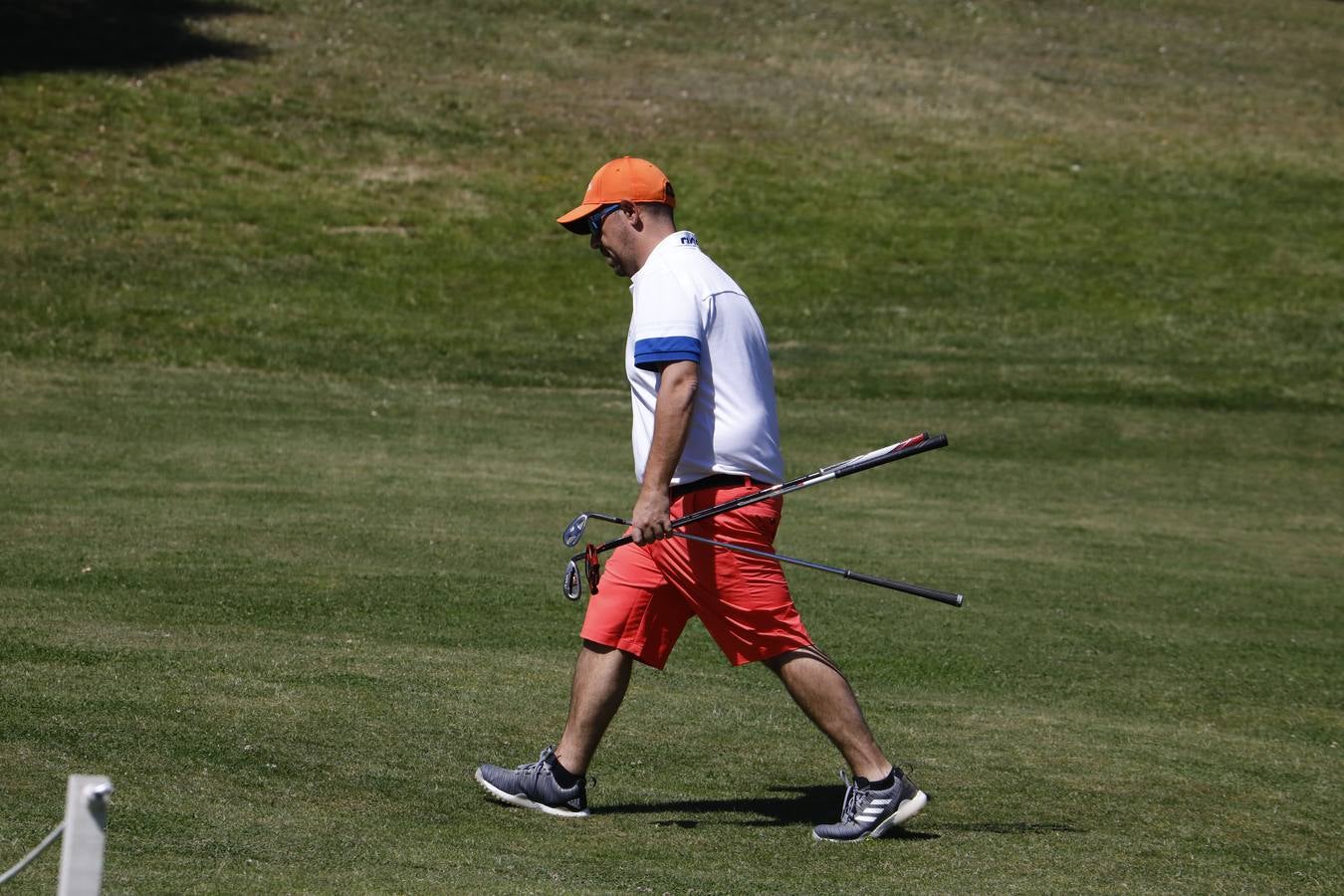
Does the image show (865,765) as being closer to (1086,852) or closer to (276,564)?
(1086,852)

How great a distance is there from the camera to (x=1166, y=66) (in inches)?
1692

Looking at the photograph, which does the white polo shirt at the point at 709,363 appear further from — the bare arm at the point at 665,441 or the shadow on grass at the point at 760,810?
the shadow on grass at the point at 760,810

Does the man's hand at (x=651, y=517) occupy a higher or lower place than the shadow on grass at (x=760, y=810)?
higher

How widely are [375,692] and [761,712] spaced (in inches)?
68.0

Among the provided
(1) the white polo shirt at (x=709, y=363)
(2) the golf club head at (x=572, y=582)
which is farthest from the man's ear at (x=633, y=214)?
(2) the golf club head at (x=572, y=582)

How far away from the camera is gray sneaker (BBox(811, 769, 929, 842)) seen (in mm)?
5973

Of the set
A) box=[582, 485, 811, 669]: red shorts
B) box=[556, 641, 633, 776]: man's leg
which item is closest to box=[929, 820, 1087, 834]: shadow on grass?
box=[582, 485, 811, 669]: red shorts

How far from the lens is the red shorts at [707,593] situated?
604cm

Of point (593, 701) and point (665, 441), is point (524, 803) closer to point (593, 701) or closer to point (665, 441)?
point (593, 701)

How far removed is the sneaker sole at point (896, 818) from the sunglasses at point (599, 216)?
2.27 meters

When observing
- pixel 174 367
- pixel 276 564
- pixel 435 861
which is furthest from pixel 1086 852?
pixel 174 367

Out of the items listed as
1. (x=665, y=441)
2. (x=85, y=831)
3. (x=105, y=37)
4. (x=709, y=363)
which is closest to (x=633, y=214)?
(x=709, y=363)

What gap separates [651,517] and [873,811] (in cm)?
126

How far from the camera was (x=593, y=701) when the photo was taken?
6.21 metres
